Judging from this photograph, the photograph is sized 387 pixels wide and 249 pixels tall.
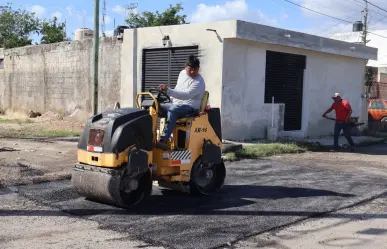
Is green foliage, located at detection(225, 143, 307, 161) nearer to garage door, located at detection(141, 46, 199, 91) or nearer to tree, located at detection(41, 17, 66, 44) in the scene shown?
garage door, located at detection(141, 46, 199, 91)

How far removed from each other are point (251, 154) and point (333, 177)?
9.61 feet

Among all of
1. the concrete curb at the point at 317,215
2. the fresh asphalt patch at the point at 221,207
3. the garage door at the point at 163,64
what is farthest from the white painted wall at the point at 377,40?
the concrete curb at the point at 317,215

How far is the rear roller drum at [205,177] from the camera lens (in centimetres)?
746

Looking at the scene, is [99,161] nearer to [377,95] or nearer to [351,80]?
[351,80]

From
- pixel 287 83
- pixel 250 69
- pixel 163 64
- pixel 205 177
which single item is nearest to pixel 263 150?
pixel 250 69

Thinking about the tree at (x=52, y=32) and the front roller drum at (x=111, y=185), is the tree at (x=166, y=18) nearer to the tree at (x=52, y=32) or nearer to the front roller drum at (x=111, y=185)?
the tree at (x=52, y=32)

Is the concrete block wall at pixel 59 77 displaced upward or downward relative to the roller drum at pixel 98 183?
upward

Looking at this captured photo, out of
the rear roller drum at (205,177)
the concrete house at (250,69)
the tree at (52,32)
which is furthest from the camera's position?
the tree at (52,32)

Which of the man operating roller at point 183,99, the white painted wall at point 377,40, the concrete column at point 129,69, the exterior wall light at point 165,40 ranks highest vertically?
the white painted wall at point 377,40

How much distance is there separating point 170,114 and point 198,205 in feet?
4.56

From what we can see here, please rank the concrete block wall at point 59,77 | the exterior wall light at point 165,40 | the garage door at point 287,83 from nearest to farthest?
the exterior wall light at point 165,40
the garage door at point 287,83
the concrete block wall at point 59,77

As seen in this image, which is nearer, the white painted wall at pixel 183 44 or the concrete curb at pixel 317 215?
the concrete curb at pixel 317 215

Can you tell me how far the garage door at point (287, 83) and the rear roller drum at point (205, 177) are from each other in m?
8.40

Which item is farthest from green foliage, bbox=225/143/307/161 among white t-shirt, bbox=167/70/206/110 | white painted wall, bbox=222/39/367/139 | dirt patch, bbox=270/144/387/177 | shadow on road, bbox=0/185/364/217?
white t-shirt, bbox=167/70/206/110
